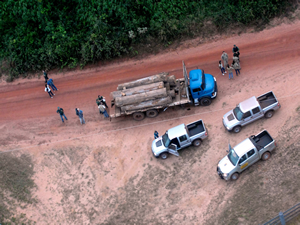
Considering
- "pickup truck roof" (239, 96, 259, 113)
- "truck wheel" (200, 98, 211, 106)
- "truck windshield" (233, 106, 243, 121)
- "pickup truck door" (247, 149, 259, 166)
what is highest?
"truck wheel" (200, 98, 211, 106)

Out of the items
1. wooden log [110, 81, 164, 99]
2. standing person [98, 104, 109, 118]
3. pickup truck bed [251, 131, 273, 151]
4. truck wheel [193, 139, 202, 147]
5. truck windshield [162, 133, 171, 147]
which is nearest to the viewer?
pickup truck bed [251, 131, 273, 151]

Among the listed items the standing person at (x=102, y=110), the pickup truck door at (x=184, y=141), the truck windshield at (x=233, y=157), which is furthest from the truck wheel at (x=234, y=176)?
the standing person at (x=102, y=110)

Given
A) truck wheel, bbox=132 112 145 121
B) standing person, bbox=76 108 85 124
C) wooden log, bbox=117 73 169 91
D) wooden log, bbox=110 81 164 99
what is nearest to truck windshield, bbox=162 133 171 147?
truck wheel, bbox=132 112 145 121

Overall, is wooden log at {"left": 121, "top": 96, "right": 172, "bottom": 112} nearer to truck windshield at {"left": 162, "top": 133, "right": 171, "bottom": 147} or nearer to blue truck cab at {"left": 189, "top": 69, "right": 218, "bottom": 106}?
blue truck cab at {"left": 189, "top": 69, "right": 218, "bottom": 106}

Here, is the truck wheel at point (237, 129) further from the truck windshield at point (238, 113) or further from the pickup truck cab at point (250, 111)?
the truck windshield at point (238, 113)

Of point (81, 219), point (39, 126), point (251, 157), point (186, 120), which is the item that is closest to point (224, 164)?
point (251, 157)

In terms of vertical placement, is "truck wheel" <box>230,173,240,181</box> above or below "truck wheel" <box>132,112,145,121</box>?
below

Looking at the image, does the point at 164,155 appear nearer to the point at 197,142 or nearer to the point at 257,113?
the point at 197,142

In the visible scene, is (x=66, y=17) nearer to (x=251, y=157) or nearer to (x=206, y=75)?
(x=206, y=75)
